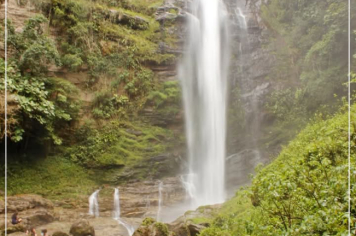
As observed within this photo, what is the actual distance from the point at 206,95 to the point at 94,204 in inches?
354

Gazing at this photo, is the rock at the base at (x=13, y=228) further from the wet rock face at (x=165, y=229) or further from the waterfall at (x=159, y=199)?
the waterfall at (x=159, y=199)

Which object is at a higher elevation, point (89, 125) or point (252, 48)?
point (252, 48)

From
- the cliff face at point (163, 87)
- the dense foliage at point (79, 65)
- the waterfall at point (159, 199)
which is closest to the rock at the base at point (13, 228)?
the dense foliage at point (79, 65)

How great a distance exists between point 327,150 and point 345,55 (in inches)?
436

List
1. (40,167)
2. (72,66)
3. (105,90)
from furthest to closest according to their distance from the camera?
(105,90), (72,66), (40,167)

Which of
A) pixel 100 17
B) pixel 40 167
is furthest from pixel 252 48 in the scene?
pixel 40 167

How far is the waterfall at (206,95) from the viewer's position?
1473 cm

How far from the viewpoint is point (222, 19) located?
18.4 m

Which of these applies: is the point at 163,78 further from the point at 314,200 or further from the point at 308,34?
the point at 314,200

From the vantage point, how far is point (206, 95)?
16.8m

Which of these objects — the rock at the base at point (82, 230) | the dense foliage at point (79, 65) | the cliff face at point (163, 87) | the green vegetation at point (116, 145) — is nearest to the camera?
the rock at the base at point (82, 230)

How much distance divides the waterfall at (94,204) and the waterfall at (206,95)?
187 inches

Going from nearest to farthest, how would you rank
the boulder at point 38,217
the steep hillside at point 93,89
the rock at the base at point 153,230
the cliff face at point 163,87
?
the rock at the base at point 153,230 → the boulder at point 38,217 → the steep hillside at point 93,89 → the cliff face at point 163,87

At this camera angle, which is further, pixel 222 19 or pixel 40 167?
pixel 222 19
